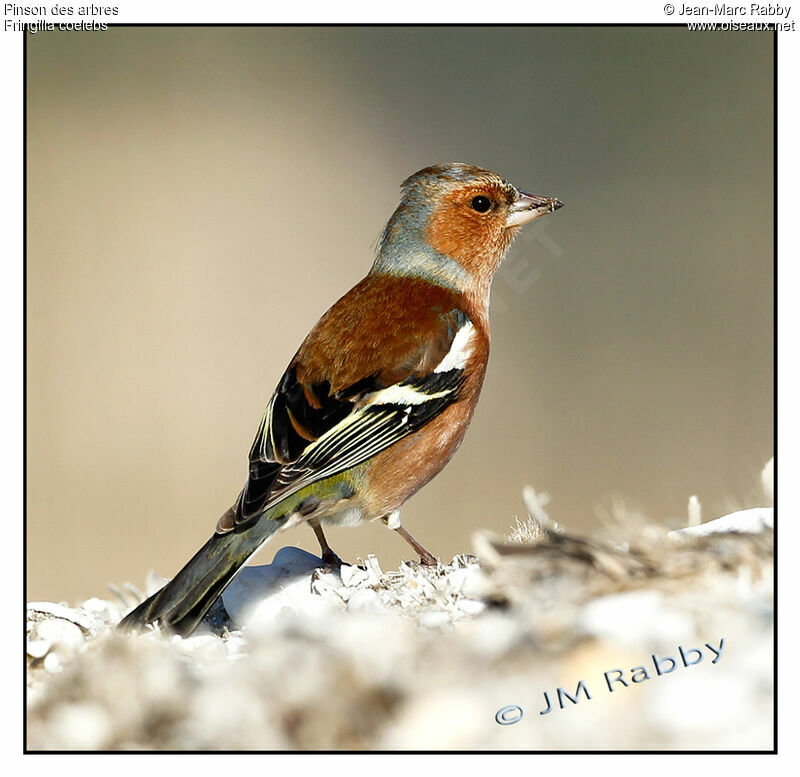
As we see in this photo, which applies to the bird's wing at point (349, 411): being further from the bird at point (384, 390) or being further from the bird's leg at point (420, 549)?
the bird's leg at point (420, 549)

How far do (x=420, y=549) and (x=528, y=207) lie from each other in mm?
1216

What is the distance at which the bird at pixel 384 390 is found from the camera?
8.03 ft

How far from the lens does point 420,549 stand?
2795 mm

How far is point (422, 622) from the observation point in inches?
82.2

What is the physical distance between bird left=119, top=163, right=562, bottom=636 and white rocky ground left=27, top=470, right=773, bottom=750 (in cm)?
44

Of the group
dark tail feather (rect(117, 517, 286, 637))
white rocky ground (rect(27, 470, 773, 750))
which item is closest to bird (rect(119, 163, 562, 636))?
dark tail feather (rect(117, 517, 286, 637))

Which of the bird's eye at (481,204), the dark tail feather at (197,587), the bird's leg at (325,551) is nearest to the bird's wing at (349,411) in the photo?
the dark tail feather at (197,587)

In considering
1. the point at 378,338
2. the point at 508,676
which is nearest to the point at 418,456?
the point at 378,338

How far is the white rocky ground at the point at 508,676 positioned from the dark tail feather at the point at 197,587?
28cm

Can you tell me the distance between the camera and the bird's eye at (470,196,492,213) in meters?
3.18

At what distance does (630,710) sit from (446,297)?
5.30 feet

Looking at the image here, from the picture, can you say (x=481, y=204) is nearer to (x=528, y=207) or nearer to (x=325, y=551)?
(x=528, y=207)

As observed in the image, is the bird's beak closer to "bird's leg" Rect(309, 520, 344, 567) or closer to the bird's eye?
the bird's eye

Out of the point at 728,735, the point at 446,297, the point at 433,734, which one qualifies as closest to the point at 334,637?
the point at 433,734
